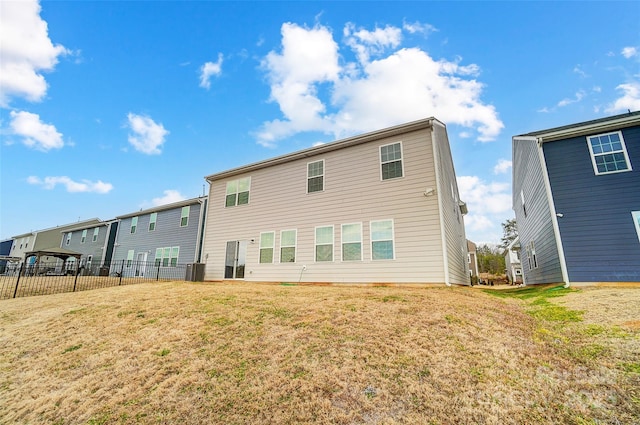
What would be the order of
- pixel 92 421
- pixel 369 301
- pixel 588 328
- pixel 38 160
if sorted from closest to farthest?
pixel 92 421 → pixel 588 328 → pixel 369 301 → pixel 38 160

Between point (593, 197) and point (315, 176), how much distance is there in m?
10.2

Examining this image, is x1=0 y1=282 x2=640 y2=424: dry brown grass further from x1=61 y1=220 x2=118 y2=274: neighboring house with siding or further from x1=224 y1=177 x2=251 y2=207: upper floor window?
x1=61 y1=220 x2=118 y2=274: neighboring house with siding

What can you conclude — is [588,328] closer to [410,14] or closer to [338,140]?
[338,140]

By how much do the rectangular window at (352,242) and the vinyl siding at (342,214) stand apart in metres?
0.17

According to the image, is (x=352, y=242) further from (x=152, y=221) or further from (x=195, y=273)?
(x=152, y=221)

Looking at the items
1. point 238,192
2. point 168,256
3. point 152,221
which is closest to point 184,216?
point 168,256

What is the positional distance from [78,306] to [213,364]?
6406mm

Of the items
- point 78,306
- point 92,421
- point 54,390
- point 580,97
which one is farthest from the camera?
point 580,97

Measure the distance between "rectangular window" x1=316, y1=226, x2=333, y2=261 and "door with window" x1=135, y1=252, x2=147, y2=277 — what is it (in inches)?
653

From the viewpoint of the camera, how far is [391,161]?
10.6 m

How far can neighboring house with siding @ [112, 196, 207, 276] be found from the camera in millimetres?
18875

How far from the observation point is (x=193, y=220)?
19172 mm

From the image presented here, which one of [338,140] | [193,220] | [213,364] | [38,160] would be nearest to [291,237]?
[338,140]

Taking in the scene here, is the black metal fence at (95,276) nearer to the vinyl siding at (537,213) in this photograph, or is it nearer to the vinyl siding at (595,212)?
the vinyl siding at (537,213)
